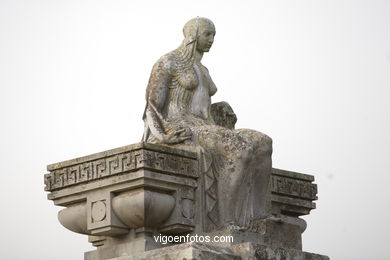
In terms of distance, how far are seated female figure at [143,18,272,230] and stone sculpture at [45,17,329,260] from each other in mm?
13

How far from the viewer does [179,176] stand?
19.5 metres

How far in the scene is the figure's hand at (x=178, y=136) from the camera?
789 inches

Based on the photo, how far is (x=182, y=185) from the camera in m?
19.6

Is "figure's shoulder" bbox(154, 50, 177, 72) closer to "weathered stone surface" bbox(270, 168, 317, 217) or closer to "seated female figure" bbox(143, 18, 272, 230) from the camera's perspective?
"seated female figure" bbox(143, 18, 272, 230)

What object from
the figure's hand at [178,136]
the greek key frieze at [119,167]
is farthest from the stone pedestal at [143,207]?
the figure's hand at [178,136]

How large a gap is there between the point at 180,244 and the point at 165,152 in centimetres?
138

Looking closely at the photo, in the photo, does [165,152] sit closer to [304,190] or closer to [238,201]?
[238,201]

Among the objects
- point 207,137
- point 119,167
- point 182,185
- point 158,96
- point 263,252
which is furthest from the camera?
point 158,96

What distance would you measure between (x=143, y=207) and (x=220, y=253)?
3.89ft

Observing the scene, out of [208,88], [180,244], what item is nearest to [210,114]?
[208,88]

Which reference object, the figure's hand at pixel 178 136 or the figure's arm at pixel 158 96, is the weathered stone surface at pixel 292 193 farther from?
the figure's arm at pixel 158 96

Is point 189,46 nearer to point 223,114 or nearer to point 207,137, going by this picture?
point 223,114

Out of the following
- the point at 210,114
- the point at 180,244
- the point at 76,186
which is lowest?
the point at 180,244

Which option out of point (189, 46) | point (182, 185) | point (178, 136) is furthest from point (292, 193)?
point (189, 46)
